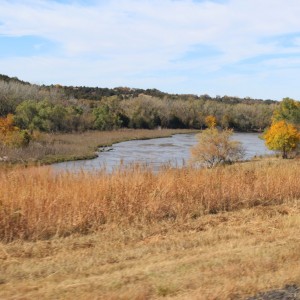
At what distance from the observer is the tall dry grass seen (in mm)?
8180

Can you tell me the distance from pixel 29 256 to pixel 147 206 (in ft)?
11.1

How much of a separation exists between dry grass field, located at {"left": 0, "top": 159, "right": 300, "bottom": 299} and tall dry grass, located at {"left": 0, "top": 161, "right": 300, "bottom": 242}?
0.02 metres

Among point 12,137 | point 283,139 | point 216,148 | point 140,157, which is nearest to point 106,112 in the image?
point 12,137

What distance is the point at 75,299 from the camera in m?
4.52

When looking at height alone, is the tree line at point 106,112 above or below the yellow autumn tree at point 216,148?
above

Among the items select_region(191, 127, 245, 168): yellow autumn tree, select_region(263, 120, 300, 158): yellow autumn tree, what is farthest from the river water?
select_region(263, 120, 300, 158): yellow autumn tree

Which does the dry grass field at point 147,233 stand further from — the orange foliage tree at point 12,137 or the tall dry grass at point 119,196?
the orange foliage tree at point 12,137

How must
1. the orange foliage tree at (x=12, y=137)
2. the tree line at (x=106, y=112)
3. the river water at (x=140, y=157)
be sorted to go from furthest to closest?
the tree line at (x=106, y=112) → the orange foliage tree at (x=12, y=137) → the river water at (x=140, y=157)

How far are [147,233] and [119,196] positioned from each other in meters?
1.78

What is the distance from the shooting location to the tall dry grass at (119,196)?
8.18m

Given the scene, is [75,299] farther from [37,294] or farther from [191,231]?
[191,231]

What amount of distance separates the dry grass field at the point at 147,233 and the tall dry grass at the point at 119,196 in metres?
0.02

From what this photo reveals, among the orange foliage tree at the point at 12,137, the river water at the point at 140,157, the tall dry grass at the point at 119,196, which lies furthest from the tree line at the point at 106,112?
the tall dry grass at the point at 119,196

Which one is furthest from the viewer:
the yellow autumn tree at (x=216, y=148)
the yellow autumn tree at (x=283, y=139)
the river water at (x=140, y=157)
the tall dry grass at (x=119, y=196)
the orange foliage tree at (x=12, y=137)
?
the yellow autumn tree at (x=283, y=139)
